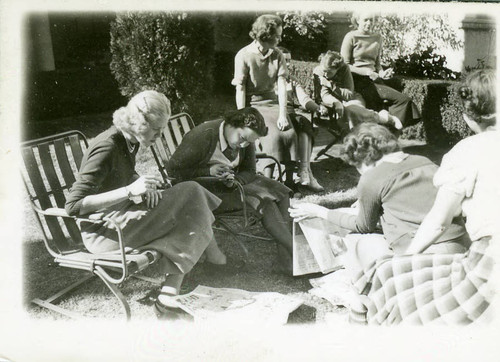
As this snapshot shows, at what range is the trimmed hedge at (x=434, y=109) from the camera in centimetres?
426

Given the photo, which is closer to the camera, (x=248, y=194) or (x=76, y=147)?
(x=76, y=147)

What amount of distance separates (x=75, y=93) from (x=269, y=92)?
1.82 m

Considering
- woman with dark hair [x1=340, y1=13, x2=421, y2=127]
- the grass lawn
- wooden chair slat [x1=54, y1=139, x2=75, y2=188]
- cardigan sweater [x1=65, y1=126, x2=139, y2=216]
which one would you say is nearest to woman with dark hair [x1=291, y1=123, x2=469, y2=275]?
the grass lawn

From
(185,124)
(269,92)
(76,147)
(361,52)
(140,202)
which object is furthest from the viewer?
(361,52)

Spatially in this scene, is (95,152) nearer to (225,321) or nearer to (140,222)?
(140,222)

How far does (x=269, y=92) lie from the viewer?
15.7ft

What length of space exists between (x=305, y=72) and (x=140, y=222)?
324 cm

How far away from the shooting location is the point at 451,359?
2.65m

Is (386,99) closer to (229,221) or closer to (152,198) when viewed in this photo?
(229,221)

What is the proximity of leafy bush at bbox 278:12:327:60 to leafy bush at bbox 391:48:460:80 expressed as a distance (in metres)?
0.80

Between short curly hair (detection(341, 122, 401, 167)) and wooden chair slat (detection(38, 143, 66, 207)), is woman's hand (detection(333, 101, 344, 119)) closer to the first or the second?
short curly hair (detection(341, 122, 401, 167))

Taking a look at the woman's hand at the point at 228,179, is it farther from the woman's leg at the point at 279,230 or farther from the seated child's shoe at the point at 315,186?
the seated child's shoe at the point at 315,186

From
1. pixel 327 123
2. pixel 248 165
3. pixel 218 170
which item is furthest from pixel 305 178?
pixel 218 170

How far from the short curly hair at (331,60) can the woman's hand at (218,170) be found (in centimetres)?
212
